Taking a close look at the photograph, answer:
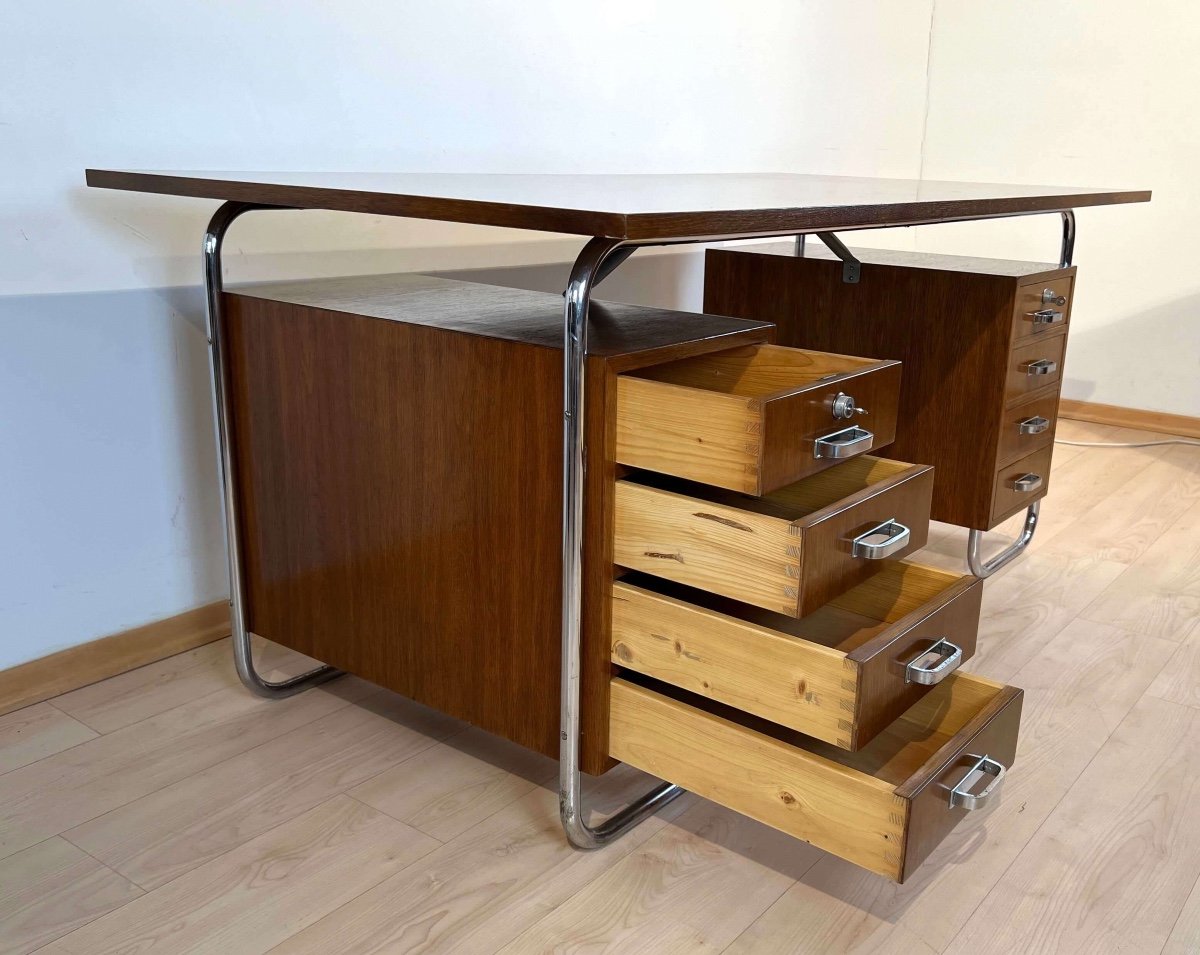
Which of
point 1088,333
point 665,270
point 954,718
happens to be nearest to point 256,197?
point 954,718

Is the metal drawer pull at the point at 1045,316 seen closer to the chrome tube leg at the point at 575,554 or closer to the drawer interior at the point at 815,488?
the drawer interior at the point at 815,488

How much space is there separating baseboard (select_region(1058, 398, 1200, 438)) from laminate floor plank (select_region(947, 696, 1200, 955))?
1819 mm

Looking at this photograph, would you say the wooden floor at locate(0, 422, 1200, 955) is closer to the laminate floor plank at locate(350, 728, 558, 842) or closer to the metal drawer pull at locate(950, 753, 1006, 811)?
the laminate floor plank at locate(350, 728, 558, 842)

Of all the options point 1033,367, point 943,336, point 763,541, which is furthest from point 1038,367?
point 763,541

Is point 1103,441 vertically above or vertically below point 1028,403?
below

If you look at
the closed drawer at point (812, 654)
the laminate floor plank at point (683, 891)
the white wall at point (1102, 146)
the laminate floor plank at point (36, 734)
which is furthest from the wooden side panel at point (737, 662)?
the white wall at point (1102, 146)

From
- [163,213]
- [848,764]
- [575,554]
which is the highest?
[163,213]

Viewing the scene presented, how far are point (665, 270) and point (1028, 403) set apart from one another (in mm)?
934

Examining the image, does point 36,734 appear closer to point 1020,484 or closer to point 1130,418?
point 1020,484

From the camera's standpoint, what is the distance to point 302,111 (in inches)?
63.5

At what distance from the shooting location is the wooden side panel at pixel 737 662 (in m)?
0.96

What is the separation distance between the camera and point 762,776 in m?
1.01

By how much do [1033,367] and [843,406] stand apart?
0.89m

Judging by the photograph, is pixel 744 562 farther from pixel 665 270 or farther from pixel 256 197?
pixel 665 270
